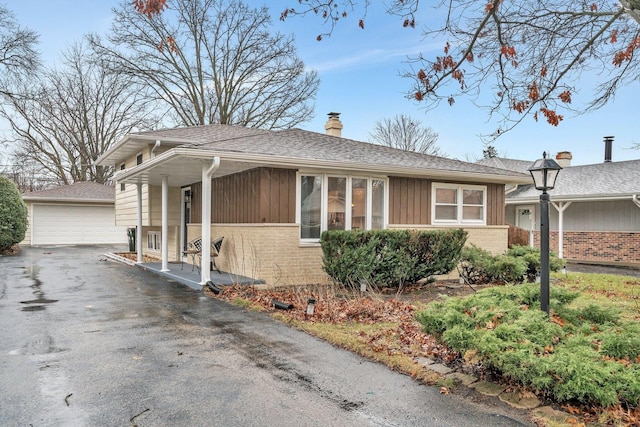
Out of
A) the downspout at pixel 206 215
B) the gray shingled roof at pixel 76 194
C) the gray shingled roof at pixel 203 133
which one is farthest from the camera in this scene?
the gray shingled roof at pixel 76 194

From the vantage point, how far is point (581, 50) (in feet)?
25.8

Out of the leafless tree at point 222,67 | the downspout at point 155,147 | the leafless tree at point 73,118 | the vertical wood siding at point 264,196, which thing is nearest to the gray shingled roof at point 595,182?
the vertical wood siding at point 264,196

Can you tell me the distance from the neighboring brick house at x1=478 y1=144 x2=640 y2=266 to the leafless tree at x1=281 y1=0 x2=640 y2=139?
9538 mm

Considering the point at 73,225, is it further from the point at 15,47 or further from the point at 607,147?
the point at 607,147

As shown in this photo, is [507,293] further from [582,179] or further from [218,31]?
[218,31]

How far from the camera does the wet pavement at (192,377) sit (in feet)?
10.9

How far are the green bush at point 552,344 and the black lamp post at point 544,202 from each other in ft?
0.69

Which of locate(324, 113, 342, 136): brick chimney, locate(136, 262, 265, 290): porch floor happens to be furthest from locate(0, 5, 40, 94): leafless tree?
locate(324, 113, 342, 136): brick chimney

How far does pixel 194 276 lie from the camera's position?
10406 millimetres

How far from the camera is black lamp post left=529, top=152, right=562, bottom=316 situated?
4.75 m

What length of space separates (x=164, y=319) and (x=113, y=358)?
72.1 inches

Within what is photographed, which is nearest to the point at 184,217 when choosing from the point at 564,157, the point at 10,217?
the point at 10,217

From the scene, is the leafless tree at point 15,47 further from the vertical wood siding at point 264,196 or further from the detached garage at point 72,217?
the vertical wood siding at point 264,196

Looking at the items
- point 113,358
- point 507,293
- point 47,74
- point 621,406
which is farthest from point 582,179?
point 47,74
